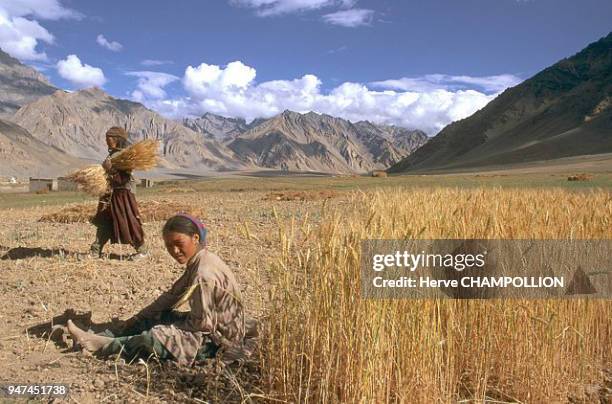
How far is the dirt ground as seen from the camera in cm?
300

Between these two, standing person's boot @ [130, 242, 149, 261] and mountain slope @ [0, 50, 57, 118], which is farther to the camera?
mountain slope @ [0, 50, 57, 118]

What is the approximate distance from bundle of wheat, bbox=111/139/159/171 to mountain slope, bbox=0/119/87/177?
90.3 meters

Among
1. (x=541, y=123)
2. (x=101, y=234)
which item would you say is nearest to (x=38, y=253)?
(x=101, y=234)

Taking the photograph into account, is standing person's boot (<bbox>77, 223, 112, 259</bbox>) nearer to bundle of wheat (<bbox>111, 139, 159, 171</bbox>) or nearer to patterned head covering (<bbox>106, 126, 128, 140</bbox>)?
bundle of wheat (<bbox>111, 139, 159, 171</bbox>)

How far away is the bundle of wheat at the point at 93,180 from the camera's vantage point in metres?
6.10

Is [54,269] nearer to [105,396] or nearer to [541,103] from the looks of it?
[105,396]

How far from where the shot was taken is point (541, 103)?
100750 mm

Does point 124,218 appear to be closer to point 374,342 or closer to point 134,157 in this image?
point 134,157

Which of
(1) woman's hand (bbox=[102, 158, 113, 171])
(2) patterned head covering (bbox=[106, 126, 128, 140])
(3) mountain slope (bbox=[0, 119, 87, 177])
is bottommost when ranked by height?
(1) woman's hand (bbox=[102, 158, 113, 171])

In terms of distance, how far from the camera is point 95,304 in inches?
185

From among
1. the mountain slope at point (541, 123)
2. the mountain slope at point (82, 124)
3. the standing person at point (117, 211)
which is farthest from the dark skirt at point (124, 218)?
the mountain slope at point (82, 124)

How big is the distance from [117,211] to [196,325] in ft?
10.5

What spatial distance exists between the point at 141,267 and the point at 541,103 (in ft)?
349

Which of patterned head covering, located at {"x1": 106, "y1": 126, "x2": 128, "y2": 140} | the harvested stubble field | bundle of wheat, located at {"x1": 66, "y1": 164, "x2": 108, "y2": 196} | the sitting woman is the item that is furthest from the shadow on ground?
the sitting woman
